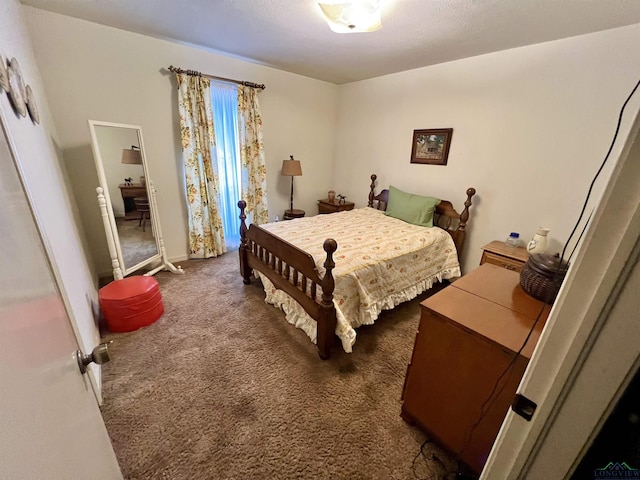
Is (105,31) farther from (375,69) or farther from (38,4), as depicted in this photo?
(375,69)

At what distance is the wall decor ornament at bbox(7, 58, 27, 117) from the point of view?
1.28 metres

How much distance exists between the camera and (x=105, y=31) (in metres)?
2.46

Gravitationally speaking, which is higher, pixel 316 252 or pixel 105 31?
pixel 105 31

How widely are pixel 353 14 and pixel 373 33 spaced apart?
0.75 m

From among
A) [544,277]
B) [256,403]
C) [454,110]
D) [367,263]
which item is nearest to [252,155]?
[367,263]

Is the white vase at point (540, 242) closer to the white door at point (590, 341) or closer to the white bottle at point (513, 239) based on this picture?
the white bottle at point (513, 239)

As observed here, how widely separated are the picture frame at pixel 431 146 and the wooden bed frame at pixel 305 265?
55cm

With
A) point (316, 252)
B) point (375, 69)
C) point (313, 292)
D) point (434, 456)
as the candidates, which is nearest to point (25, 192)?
point (313, 292)

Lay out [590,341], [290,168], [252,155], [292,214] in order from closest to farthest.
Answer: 1. [590,341]
2. [252,155]
3. [290,168]
4. [292,214]

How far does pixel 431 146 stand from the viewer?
3.20 metres

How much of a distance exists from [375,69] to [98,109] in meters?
3.18

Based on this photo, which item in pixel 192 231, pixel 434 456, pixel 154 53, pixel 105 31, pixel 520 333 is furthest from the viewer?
pixel 192 231

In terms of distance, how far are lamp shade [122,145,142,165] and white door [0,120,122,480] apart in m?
2.36

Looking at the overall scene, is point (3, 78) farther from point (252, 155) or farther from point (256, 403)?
point (252, 155)
